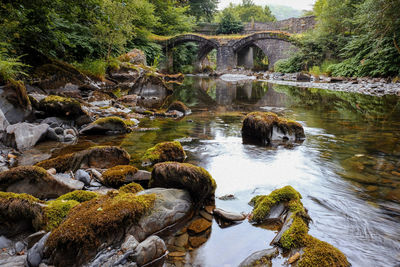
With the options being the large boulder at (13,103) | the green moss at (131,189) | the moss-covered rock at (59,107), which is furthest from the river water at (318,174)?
the large boulder at (13,103)

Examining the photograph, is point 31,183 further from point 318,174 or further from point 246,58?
point 246,58

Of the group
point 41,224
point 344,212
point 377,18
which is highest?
point 377,18

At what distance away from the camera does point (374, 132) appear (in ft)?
20.6

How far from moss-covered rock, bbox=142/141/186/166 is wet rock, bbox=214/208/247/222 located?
5.74ft

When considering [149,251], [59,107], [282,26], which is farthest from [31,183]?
[282,26]

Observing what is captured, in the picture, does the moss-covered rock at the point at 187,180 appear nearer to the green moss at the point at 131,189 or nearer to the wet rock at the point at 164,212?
the wet rock at the point at 164,212

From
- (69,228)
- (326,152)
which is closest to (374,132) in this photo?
(326,152)

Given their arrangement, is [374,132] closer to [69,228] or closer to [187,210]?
[187,210]

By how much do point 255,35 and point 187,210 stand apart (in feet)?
118

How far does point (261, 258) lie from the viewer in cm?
204

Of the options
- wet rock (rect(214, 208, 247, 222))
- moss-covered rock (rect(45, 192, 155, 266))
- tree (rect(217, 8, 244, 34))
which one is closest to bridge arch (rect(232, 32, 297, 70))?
tree (rect(217, 8, 244, 34))

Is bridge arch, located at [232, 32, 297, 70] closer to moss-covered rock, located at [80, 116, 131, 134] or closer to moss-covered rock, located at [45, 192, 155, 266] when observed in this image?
moss-covered rock, located at [80, 116, 131, 134]

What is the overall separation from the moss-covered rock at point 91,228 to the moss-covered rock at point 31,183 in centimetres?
72

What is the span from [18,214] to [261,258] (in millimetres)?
2011
